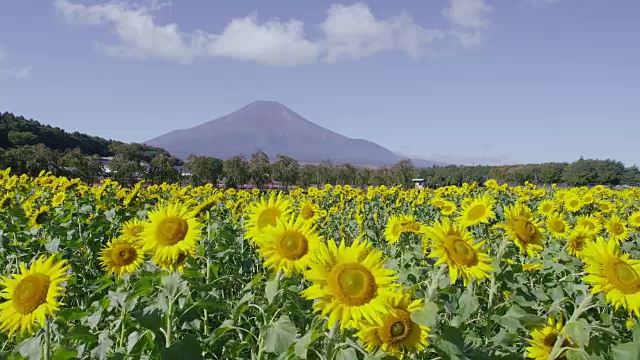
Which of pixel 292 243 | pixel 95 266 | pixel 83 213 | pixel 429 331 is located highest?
pixel 292 243

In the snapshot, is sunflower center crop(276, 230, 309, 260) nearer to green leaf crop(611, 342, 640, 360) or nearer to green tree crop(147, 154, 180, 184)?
green leaf crop(611, 342, 640, 360)

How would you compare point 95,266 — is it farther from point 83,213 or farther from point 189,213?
point 189,213

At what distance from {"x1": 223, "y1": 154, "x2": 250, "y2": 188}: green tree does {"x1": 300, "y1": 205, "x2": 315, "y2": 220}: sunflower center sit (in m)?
37.9

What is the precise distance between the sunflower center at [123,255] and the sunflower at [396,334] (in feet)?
6.83

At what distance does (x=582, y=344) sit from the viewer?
6.52 ft

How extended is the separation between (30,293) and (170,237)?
80 cm

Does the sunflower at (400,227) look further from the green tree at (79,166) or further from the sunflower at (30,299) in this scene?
the green tree at (79,166)

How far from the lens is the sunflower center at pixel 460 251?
233 centimetres

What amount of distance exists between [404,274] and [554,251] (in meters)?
3.62

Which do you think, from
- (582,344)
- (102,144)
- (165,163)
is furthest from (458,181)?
(582,344)

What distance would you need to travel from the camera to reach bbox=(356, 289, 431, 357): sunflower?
6.56ft

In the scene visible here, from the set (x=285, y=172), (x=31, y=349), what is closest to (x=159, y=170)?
(x=285, y=172)

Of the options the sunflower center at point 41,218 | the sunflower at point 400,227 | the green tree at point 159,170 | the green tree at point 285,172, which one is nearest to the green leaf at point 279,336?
the sunflower at point 400,227

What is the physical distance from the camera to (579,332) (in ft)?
6.66
